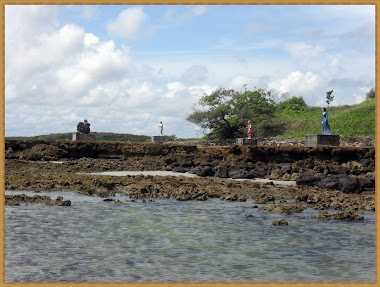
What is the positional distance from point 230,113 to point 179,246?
32.4 m

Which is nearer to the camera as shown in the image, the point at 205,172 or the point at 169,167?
the point at 205,172

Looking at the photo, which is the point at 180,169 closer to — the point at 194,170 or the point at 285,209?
the point at 194,170

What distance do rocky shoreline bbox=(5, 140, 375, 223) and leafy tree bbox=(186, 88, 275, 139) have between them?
12825 millimetres

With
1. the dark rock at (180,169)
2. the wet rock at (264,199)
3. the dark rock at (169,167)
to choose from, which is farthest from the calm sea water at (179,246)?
the dark rock at (169,167)

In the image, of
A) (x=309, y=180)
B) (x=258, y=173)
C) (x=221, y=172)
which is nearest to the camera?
(x=309, y=180)

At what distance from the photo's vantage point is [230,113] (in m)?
39.3

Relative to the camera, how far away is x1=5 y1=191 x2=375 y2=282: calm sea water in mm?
5855

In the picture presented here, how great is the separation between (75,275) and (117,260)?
0.84 meters

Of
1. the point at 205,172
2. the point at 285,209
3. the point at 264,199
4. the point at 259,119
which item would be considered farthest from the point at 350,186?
the point at 259,119

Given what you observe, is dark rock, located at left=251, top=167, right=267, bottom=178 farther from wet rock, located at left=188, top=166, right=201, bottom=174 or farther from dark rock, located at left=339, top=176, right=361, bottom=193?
dark rock, located at left=339, top=176, right=361, bottom=193

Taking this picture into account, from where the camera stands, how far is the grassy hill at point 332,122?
39.3m

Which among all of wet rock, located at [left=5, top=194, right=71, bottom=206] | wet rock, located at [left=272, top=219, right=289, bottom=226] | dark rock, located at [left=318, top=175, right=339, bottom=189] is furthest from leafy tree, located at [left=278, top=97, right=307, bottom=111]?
wet rock, located at [left=272, top=219, right=289, bottom=226]

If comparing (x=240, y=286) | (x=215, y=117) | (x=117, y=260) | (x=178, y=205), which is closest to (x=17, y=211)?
(x=178, y=205)

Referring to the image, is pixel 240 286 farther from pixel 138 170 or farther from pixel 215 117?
pixel 215 117
